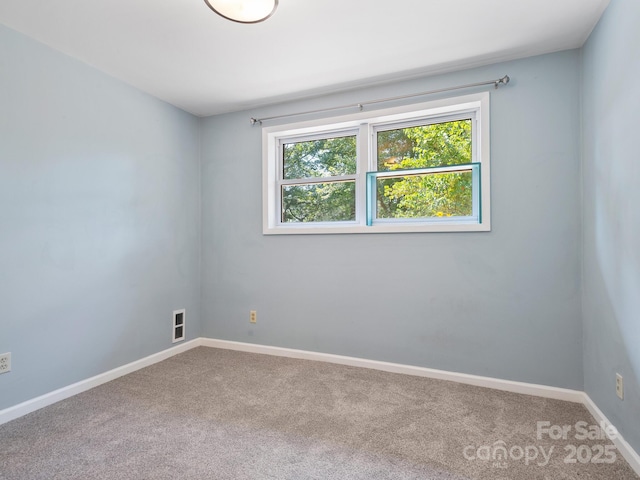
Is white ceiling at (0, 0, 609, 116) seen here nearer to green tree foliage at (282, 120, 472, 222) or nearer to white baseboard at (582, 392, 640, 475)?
green tree foliage at (282, 120, 472, 222)

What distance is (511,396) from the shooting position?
7.76ft

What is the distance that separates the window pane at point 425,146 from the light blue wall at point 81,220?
1996 millimetres

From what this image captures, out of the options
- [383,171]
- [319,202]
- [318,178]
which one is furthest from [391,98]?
[319,202]

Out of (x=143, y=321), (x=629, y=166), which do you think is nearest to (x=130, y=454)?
(x=143, y=321)

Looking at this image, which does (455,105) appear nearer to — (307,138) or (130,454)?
(307,138)

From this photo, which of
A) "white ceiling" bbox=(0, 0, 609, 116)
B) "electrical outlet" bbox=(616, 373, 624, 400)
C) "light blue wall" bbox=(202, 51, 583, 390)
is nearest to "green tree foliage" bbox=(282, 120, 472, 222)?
"light blue wall" bbox=(202, 51, 583, 390)

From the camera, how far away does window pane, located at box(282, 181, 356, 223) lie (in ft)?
10.3

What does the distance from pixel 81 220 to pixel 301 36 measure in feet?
6.55

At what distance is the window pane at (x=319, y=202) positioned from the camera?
10.3 feet

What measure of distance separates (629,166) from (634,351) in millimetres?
880

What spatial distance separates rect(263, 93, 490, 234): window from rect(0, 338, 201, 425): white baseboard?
150 centimetres

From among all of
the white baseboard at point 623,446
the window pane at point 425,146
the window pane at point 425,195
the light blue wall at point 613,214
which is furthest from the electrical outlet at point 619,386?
the window pane at point 425,146

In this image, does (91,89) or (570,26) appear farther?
(91,89)

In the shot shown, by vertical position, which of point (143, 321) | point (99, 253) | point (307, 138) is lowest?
point (143, 321)
